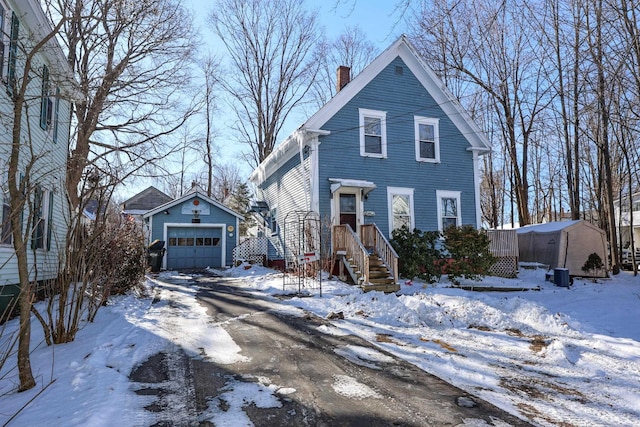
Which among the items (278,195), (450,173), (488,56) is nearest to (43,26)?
(278,195)

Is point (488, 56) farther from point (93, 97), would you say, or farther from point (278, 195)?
point (93, 97)

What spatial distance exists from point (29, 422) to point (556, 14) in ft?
42.1

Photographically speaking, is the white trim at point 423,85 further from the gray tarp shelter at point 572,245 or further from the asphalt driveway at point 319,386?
the asphalt driveway at point 319,386

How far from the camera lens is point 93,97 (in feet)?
47.3

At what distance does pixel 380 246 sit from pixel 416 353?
6.75m

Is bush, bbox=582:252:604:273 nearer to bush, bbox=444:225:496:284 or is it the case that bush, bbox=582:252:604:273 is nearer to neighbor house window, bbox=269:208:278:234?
bush, bbox=444:225:496:284

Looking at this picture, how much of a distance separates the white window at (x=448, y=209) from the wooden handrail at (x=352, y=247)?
452 cm

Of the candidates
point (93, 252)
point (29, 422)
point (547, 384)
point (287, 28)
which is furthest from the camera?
point (287, 28)

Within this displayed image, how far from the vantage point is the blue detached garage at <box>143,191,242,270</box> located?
1959cm

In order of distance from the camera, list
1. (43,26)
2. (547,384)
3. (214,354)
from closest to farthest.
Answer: (547,384)
(214,354)
(43,26)

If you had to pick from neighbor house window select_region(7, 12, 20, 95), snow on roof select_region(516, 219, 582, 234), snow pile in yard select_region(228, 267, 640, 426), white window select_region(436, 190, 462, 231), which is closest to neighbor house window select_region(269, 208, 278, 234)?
white window select_region(436, 190, 462, 231)

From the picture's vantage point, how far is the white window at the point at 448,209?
15.0m

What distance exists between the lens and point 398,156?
1466cm

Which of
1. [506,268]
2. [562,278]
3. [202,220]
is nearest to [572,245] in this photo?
[506,268]
